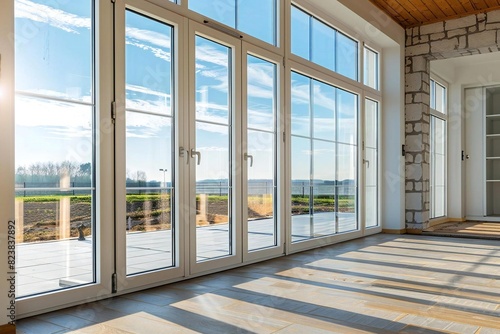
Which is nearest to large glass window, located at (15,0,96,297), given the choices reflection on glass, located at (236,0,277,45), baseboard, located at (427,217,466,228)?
reflection on glass, located at (236,0,277,45)

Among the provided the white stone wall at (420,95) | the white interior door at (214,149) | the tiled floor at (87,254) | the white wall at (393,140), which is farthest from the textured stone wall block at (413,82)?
the white interior door at (214,149)

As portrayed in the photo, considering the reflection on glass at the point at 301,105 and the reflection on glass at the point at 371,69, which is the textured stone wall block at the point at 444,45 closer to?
the reflection on glass at the point at 371,69

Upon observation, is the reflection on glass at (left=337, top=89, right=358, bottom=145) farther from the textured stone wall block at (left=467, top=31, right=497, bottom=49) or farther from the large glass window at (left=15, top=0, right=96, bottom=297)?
the large glass window at (left=15, top=0, right=96, bottom=297)

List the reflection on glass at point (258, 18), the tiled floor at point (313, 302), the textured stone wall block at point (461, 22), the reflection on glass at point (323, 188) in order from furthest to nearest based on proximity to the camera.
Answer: the textured stone wall block at point (461, 22) < the reflection on glass at point (323, 188) < the reflection on glass at point (258, 18) < the tiled floor at point (313, 302)

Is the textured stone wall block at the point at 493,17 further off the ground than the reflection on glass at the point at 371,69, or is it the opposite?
the textured stone wall block at the point at 493,17

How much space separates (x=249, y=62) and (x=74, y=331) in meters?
2.83

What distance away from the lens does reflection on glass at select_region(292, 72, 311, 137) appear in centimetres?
508

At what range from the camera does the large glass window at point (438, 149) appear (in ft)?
27.0

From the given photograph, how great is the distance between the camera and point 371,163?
269 inches

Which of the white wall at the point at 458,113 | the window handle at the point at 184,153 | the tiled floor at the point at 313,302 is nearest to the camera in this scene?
the tiled floor at the point at 313,302

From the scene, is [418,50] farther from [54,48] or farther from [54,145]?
[54,145]

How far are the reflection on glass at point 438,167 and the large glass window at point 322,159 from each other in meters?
2.54

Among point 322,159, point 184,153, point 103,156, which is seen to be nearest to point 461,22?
point 322,159

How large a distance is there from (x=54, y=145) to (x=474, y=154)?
800 centimetres
